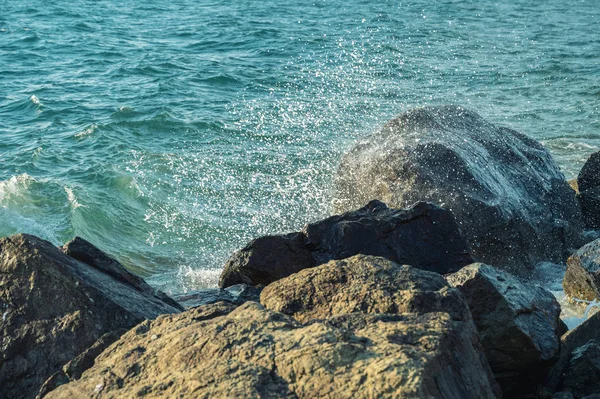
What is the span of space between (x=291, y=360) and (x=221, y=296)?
2.77 meters

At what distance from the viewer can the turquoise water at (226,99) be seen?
1112cm

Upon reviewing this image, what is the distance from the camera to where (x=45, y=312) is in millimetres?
4520

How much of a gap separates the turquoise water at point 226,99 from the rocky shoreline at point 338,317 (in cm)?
281

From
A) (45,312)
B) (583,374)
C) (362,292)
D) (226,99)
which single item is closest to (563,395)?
(583,374)

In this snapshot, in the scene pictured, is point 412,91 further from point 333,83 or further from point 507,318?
point 507,318

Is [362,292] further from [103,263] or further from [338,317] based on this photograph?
[103,263]

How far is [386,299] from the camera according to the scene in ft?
12.8

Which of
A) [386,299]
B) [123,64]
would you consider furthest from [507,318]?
[123,64]

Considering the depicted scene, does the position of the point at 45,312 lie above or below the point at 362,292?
below

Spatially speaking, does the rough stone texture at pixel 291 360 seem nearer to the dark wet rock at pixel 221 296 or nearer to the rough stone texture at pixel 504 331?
the rough stone texture at pixel 504 331

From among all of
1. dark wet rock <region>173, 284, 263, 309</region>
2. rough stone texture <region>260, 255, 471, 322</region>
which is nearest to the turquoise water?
dark wet rock <region>173, 284, 263, 309</region>

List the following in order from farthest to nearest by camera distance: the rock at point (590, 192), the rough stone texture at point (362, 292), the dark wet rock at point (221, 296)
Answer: the rock at point (590, 192) → the dark wet rock at point (221, 296) → the rough stone texture at point (362, 292)

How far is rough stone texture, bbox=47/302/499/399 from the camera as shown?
3027mm

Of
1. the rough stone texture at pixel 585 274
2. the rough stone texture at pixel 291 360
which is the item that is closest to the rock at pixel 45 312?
the rough stone texture at pixel 291 360
